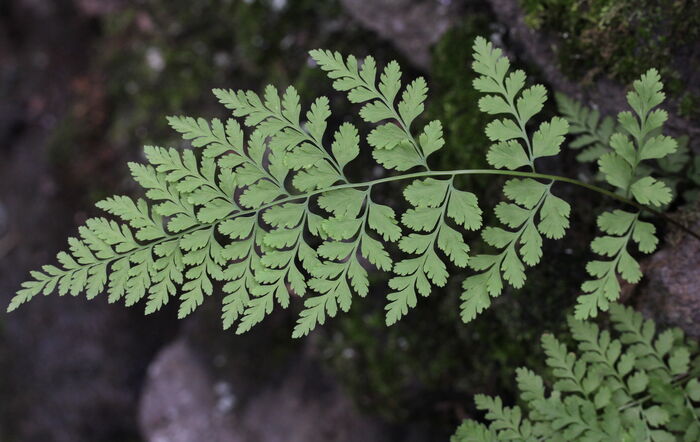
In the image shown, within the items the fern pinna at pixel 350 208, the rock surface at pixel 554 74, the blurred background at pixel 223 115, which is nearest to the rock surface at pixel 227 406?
the blurred background at pixel 223 115

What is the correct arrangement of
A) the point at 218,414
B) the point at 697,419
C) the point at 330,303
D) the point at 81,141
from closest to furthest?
the point at 330,303 < the point at 697,419 < the point at 218,414 < the point at 81,141

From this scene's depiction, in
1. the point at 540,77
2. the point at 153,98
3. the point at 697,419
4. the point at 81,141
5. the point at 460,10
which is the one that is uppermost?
the point at 81,141

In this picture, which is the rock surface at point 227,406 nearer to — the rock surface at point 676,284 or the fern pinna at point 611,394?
the fern pinna at point 611,394

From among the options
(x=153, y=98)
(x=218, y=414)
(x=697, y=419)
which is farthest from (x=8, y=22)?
(x=697, y=419)

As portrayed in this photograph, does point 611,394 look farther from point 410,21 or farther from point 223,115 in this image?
point 223,115

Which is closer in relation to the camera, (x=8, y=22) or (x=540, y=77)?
(x=540, y=77)

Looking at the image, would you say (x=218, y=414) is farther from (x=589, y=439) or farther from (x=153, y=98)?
(x=589, y=439)

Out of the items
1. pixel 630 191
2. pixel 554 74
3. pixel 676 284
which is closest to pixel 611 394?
pixel 676 284
